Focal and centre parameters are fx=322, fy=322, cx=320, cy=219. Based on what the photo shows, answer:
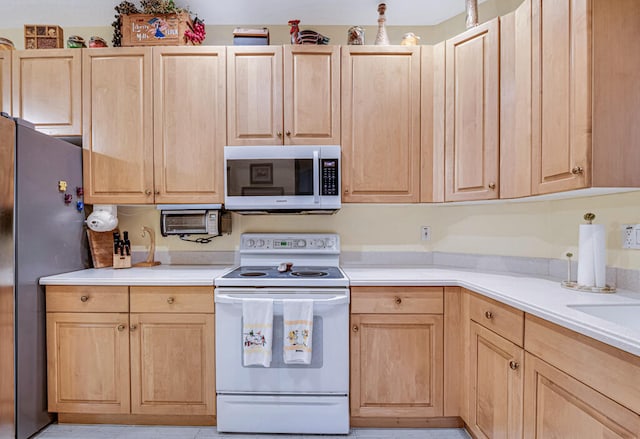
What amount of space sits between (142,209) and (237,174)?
0.90 meters

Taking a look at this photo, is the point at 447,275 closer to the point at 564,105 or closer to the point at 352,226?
the point at 352,226

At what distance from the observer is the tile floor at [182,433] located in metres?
1.73

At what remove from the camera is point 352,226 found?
233cm

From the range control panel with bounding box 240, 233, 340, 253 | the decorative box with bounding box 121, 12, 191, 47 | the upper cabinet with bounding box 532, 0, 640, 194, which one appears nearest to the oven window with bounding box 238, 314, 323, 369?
the range control panel with bounding box 240, 233, 340, 253

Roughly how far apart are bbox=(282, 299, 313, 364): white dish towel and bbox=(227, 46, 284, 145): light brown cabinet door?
1.05 meters

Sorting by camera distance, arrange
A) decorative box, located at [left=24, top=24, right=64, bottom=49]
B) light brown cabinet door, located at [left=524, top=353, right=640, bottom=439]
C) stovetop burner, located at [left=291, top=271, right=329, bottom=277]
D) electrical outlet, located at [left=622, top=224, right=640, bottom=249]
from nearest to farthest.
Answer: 1. light brown cabinet door, located at [left=524, top=353, right=640, bottom=439]
2. electrical outlet, located at [left=622, top=224, right=640, bottom=249]
3. stovetop burner, located at [left=291, top=271, right=329, bottom=277]
4. decorative box, located at [left=24, top=24, right=64, bottom=49]

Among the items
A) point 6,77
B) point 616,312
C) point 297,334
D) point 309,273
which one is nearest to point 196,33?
point 6,77

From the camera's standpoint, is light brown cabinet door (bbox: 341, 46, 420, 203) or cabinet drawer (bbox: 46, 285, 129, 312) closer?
cabinet drawer (bbox: 46, 285, 129, 312)

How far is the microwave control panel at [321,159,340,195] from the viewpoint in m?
1.94

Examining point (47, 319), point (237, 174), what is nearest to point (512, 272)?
point (237, 174)

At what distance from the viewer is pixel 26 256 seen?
5.40ft

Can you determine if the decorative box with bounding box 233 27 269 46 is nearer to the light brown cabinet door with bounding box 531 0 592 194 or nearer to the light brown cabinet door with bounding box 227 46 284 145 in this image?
the light brown cabinet door with bounding box 227 46 284 145

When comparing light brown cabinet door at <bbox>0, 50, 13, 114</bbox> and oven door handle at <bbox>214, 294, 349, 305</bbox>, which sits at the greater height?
light brown cabinet door at <bbox>0, 50, 13, 114</bbox>

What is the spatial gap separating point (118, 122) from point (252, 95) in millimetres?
864
